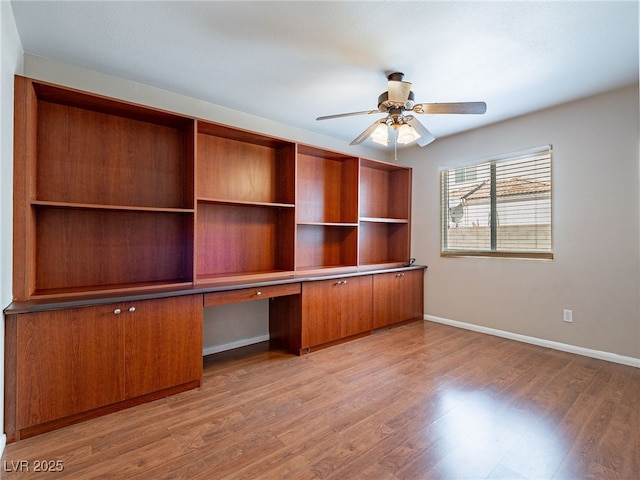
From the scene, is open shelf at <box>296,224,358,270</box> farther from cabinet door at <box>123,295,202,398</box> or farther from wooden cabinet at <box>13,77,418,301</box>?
cabinet door at <box>123,295,202,398</box>

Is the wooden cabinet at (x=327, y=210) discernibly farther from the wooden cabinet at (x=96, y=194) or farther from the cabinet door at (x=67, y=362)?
the cabinet door at (x=67, y=362)

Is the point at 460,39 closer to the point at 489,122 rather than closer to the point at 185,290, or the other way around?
the point at 489,122

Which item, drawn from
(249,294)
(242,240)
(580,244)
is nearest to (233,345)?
(249,294)

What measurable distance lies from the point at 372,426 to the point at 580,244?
276 cm

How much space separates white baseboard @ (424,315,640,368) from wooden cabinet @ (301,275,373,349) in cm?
123

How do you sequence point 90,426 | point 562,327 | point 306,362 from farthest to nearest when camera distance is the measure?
point 562,327 < point 306,362 < point 90,426

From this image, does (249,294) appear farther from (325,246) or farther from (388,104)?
(388,104)

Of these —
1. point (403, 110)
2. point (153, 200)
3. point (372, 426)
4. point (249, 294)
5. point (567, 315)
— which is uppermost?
point (403, 110)

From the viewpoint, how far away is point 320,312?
3.26m

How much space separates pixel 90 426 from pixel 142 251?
1.29 m

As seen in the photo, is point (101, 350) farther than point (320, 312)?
No

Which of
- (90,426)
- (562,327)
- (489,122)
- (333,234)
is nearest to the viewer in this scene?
(90,426)

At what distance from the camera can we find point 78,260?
2.42 meters

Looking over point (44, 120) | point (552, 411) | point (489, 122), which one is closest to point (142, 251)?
point (44, 120)
